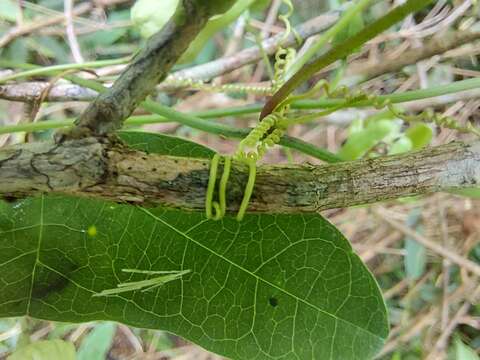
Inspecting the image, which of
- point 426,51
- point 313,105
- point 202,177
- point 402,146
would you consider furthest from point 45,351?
point 426,51

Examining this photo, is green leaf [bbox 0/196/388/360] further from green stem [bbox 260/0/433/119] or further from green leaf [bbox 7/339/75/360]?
green stem [bbox 260/0/433/119]

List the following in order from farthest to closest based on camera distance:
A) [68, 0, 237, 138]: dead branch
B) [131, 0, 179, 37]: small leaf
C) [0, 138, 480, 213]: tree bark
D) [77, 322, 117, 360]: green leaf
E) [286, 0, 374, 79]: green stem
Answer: [77, 322, 117, 360]: green leaf
[131, 0, 179, 37]: small leaf
[286, 0, 374, 79]: green stem
[0, 138, 480, 213]: tree bark
[68, 0, 237, 138]: dead branch

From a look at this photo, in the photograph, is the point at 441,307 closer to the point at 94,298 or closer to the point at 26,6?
the point at 94,298

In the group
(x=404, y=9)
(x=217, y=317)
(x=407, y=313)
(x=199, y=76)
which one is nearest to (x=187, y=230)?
(x=217, y=317)

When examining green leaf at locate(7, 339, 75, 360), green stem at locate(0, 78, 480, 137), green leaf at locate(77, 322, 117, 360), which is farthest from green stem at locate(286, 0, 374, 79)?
green leaf at locate(77, 322, 117, 360)

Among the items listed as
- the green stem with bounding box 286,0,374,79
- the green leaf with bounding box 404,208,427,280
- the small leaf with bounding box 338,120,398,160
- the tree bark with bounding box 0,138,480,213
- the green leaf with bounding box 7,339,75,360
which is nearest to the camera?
the tree bark with bounding box 0,138,480,213

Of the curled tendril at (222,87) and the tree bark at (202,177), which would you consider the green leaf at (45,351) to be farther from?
the curled tendril at (222,87)

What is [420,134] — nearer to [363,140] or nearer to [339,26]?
[363,140]

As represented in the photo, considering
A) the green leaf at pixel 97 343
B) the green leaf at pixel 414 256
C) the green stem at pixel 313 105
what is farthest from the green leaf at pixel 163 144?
the green leaf at pixel 414 256
